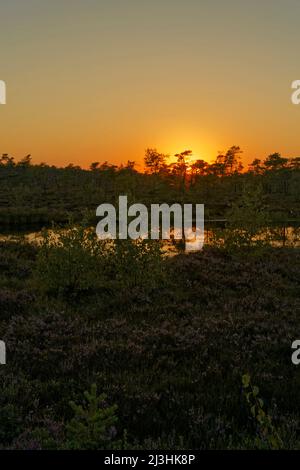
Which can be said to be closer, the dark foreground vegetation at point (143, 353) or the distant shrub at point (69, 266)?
the dark foreground vegetation at point (143, 353)

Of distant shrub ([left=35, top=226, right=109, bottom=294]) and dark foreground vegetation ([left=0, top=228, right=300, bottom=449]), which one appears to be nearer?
dark foreground vegetation ([left=0, top=228, right=300, bottom=449])

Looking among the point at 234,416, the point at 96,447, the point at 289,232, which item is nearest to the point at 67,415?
the point at 96,447

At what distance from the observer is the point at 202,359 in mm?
9469

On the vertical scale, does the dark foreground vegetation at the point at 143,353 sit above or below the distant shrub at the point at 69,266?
below

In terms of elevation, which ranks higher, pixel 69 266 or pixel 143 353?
pixel 69 266

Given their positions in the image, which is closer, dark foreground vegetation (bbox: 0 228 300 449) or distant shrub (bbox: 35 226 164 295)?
dark foreground vegetation (bbox: 0 228 300 449)

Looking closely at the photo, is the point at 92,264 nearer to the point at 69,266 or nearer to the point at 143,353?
the point at 69,266

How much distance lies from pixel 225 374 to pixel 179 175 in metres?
125

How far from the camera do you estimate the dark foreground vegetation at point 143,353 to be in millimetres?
6133

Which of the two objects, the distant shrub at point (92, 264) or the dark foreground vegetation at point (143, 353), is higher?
the distant shrub at point (92, 264)

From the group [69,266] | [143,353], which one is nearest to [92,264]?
[69,266]

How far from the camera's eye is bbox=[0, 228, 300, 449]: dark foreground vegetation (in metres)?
6.13

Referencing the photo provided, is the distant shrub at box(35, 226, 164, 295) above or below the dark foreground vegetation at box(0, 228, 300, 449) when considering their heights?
above

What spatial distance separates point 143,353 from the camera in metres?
9.64
